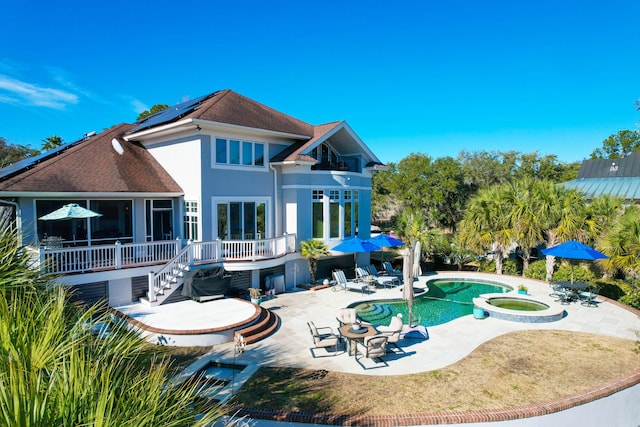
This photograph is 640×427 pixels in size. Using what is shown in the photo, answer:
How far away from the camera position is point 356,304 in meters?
18.8

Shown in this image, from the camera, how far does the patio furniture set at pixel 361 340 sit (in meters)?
12.1

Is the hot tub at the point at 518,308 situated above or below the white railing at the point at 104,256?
below

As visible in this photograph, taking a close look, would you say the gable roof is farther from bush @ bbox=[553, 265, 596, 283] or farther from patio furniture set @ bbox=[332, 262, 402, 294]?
bush @ bbox=[553, 265, 596, 283]

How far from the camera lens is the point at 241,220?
20359 mm

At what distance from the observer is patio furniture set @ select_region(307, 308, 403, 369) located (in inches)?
477

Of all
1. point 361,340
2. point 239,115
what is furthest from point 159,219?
point 361,340

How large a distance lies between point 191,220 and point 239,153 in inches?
167

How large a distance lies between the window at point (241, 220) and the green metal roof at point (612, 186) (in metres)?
30.8

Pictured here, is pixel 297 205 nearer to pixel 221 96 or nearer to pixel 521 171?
pixel 221 96

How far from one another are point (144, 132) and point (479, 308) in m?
18.9

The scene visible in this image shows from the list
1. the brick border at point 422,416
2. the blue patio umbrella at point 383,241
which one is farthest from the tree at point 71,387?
the blue patio umbrella at point 383,241

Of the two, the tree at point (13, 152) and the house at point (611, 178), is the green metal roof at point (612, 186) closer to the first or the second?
the house at point (611, 178)

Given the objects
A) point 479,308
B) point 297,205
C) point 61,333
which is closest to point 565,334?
point 479,308

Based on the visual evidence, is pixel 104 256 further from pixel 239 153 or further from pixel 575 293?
pixel 575 293
